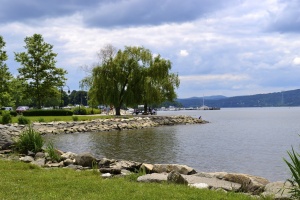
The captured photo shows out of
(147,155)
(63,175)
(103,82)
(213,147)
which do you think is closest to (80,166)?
(63,175)

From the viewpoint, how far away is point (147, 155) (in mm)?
19609

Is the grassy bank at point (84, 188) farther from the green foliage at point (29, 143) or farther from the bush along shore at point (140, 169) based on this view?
the green foliage at point (29, 143)

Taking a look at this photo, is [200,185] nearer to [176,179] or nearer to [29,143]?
[176,179]

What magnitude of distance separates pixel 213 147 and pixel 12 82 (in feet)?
91.7

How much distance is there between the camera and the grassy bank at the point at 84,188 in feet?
23.7

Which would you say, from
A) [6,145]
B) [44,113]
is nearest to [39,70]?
[44,113]

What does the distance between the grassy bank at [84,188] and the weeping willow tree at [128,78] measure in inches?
1596

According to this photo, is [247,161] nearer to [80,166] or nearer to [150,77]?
[80,166]

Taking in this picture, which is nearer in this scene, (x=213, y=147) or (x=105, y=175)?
(x=105, y=175)

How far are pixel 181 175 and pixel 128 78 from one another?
4319 cm

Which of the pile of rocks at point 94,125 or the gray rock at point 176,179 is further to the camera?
the pile of rocks at point 94,125

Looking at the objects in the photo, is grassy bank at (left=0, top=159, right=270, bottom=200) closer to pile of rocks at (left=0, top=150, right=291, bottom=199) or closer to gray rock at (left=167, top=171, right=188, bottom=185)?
gray rock at (left=167, top=171, right=188, bottom=185)

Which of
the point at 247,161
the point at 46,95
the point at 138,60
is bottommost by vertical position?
the point at 247,161

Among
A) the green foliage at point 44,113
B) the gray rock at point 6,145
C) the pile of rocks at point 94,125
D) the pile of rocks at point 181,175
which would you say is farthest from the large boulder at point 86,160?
the green foliage at point 44,113
